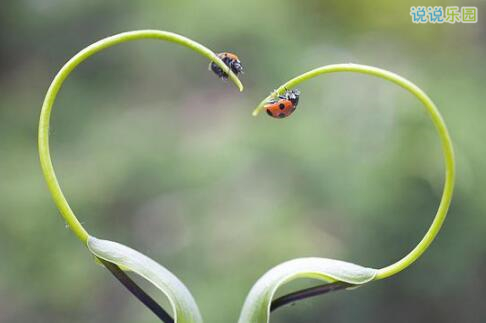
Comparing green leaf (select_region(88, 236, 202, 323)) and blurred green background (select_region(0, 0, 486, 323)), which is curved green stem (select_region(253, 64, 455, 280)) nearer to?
green leaf (select_region(88, 236, 202, 323))

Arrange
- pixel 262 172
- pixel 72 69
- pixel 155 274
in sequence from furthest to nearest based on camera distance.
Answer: pixel 262 172, pixel 155 274, pixel 72 69

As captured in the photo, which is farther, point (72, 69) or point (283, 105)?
point (283, 105)

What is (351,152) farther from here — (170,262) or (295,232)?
(170,262)

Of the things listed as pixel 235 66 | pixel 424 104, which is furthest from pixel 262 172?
pixel 424 104

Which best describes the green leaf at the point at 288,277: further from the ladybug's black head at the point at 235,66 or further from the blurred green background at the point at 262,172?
the blurred green background at the point at 262,172

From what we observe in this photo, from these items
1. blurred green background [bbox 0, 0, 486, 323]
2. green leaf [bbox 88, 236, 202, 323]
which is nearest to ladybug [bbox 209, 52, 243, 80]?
green leaf [bbox 88, 236, 202, 323]

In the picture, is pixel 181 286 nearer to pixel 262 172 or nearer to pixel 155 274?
pixel 155 274
